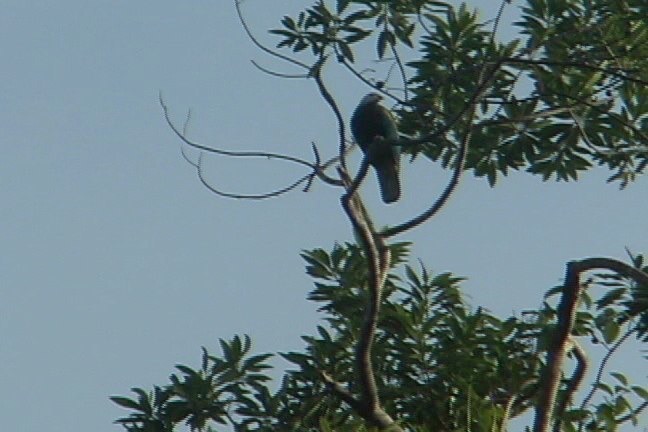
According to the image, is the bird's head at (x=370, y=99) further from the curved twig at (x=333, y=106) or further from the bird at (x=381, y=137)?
the curved twig at (x=333, y=106)

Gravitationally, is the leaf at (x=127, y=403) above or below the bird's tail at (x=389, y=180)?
below

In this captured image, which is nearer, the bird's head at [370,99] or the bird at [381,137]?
the bird at [381,137]

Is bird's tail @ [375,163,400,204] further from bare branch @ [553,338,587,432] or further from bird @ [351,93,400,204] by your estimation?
bare branch @ [553,338,587,432]

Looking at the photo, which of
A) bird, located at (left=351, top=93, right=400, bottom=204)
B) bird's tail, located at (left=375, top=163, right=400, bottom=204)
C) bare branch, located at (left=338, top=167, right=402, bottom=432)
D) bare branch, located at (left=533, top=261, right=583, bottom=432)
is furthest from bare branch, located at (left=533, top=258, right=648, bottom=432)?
bird's tail, located at (left=375, top=163, right=400, bottom=204)

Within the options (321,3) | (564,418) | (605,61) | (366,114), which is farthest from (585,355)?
(366,114)

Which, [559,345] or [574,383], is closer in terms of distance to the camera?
[559,345]

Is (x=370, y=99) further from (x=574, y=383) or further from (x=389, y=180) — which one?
(x=574, y=383)

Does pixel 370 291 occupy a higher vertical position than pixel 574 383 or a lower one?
higher

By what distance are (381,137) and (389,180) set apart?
0.47 metres

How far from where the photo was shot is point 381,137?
7.54m

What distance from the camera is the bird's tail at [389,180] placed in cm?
791

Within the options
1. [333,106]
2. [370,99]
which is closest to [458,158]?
[333,106]

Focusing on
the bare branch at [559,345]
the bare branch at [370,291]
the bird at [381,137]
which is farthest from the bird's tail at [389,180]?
the bare branch at [559,345]

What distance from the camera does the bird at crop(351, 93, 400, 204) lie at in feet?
24.5
